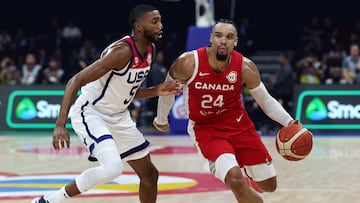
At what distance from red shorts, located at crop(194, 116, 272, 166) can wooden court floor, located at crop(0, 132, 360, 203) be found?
4.67 feet

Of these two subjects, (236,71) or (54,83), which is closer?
(236,71)

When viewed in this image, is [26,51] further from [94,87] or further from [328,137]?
[94,87]

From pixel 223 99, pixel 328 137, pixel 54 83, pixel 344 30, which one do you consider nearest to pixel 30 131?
pixel 54 83

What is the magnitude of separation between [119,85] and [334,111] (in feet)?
32.9

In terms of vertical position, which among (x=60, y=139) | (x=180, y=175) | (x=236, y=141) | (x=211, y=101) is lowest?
(x=180, y=175)

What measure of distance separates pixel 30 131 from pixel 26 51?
6.48 m

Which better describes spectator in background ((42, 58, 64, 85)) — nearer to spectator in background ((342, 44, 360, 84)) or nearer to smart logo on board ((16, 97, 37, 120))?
smart logo on board ((16, 97, 37, 120))

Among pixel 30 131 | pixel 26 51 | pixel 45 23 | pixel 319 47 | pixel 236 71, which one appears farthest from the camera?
pixel 45 23

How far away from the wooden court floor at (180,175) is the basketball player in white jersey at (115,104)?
4.28ft

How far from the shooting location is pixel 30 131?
16844 millimetres

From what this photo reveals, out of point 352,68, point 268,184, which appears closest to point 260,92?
point 268,184

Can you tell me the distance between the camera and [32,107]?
16875mm

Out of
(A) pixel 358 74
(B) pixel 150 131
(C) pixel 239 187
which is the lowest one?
(B) pixel 150 131

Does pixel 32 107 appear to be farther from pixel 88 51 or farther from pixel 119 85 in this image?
pixel 119 85
